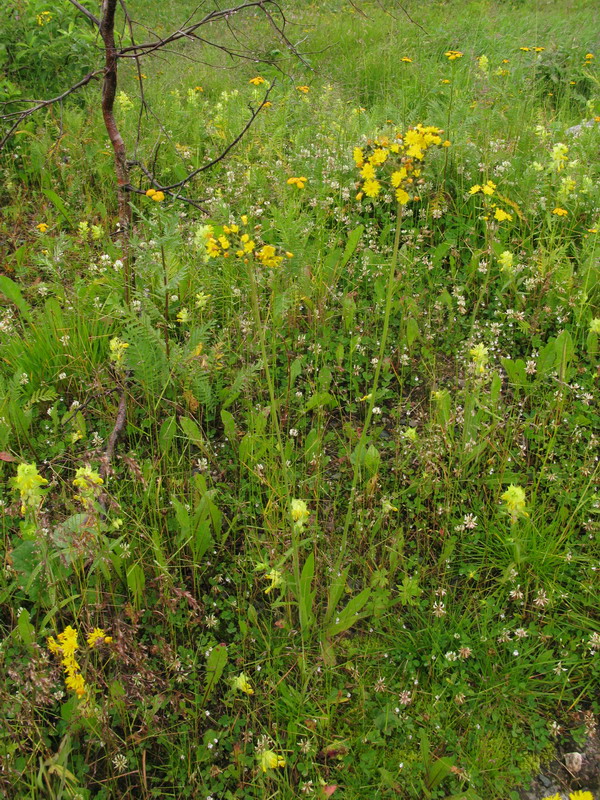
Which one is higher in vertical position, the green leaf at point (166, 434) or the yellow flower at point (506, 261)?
the yellow flower at point (506, 261)

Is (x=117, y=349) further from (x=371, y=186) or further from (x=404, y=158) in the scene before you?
(x=404, y=158)

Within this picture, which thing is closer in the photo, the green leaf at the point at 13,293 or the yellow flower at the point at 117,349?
the yellow flower at the point at 117,349

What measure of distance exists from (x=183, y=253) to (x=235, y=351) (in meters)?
0.76

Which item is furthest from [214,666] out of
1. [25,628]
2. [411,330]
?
[411,330]

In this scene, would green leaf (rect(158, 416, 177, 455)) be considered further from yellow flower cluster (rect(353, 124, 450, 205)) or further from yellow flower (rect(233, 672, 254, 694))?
yellow flower cluster (rect(353, 124, 450, 205))

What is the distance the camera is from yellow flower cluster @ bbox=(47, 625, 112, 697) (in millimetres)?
1611

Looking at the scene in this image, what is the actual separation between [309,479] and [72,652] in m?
0.97

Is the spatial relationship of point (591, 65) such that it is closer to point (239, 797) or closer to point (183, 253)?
point (183, 253)

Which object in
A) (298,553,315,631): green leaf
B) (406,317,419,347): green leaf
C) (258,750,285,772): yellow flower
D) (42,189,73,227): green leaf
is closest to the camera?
(258,750,285,772): yellow flower

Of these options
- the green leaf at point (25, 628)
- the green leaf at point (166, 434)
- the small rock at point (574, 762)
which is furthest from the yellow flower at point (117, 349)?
the small rock at point (574, 762)

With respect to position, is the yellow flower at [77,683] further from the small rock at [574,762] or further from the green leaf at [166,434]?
the small rock at [574,762]

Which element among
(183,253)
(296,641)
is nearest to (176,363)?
(183,253)

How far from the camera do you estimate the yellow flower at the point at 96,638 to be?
166 centimetres

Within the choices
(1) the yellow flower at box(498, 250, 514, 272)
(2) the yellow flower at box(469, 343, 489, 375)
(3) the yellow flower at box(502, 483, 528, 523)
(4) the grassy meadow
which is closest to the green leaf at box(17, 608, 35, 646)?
(4) the grassy meadow
